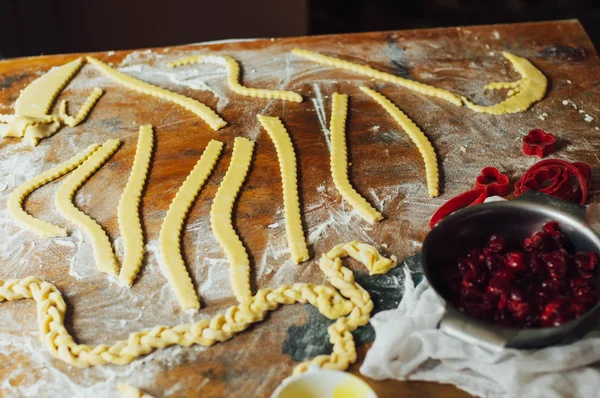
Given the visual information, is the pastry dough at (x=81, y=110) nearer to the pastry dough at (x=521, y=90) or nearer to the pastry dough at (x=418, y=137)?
the pastry dough at (x=418, y=137)

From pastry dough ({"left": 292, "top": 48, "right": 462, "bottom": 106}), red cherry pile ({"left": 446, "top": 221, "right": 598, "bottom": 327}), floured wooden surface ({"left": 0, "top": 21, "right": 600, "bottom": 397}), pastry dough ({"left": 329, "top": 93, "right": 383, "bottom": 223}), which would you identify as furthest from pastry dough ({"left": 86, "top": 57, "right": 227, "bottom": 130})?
red cherry pile ({"left": 446, "top": 221, "right": 598, "bottom": 327})

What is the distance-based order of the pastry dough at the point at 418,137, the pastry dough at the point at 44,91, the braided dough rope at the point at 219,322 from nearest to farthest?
1. the braided dough rope at the point at 219,322
2. the pastry dough at the point at 418,137
3. the pastry dough at the point at 44,91

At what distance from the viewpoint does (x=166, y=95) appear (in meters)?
2.87

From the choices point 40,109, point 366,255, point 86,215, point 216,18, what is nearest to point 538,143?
point 366,255

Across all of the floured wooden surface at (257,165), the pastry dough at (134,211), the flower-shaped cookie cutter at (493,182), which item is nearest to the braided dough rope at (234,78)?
the floured wooden surface at (257,165)

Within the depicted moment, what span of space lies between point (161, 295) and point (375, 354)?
0.72 metres

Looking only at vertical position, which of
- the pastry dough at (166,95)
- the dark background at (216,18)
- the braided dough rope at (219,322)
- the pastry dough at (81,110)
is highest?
the pastry dough at (166,95)

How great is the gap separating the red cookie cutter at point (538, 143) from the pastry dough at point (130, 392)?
5.46 feet

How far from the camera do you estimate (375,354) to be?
1.71m

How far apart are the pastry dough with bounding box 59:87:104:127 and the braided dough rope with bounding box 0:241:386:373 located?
970 mm

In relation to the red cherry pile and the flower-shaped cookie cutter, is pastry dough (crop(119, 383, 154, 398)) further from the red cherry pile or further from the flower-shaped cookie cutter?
the flower-shaped cookie cutter

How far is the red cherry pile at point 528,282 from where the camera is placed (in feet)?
5.21

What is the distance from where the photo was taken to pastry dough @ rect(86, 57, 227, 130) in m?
2.71

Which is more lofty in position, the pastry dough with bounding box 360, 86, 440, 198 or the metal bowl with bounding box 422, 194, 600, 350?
the metal bowl with bounding box 422, 194, 600, 350
